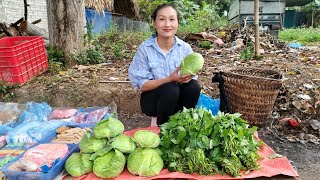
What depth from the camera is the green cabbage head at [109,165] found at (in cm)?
216

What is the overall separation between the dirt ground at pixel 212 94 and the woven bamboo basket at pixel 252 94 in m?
0.21

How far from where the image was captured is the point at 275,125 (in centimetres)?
374

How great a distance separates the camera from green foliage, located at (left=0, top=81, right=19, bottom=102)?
13.8 feet

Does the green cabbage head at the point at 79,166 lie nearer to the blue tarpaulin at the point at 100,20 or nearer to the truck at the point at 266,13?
the truck at the point at 266,13

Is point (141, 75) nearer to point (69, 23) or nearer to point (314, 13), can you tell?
point (69, 23)

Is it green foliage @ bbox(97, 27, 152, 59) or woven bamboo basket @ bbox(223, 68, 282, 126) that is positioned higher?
green foliage @ bbox(97, 27, 152, 59)

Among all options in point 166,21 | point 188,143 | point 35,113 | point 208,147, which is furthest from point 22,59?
point 208,147

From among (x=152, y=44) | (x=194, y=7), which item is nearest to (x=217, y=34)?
(x=152, y=44)

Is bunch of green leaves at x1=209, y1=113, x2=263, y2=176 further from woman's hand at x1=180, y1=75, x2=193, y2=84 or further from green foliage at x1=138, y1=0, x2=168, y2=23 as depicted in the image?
green foliage at x1=138, y1=0, x2=168, y2=23

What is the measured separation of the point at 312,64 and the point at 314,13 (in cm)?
1605

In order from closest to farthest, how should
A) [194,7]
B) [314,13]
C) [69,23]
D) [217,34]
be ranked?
[69,23] < [217,34] < [194,7] < [314,13]

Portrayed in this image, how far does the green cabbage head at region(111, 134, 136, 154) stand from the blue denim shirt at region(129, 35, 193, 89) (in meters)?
0.77

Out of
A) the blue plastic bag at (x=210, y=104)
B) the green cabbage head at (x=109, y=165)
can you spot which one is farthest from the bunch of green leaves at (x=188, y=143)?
the blue plastic bag at (x=210, y=104)

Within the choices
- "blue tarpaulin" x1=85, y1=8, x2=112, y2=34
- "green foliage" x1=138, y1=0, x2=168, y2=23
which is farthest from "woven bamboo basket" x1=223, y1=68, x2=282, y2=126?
"green foliage" x1=138, y1=0, x2=168, y2=23
